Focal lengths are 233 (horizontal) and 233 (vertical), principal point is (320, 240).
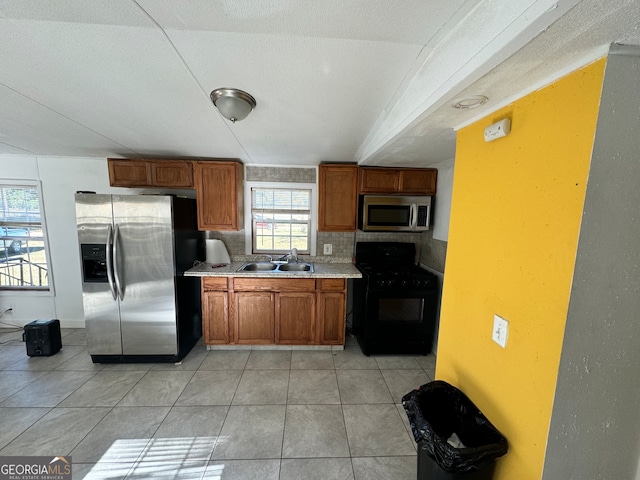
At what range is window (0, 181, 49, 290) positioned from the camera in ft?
9.75

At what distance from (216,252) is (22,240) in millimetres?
2527

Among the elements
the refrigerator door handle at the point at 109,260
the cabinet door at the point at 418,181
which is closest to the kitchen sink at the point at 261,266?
the refrigerator door handle at the point at 109,260

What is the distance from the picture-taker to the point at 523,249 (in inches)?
37.8

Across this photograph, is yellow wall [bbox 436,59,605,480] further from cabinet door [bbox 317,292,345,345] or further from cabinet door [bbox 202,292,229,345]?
cabinet door [bbox 202,292,229,345]

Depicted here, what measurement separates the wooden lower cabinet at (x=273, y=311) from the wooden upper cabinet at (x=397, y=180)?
1.20 meters

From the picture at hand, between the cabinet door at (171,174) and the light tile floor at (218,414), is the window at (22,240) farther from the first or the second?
the cabinet door at (171,174)

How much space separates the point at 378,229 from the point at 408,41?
206 cm

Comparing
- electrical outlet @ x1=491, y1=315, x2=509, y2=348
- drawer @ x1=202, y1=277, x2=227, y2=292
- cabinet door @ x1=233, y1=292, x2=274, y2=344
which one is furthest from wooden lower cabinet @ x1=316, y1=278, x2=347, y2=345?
electrical outlet @ x1=491, y1=315, x2=509, y2=348

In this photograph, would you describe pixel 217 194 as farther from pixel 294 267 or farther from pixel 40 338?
pixel 40 338

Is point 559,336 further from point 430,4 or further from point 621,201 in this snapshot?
point 430,4

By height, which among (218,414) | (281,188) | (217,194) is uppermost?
(281,188)

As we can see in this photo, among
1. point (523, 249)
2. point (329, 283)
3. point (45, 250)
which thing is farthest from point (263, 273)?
point (45, 250)

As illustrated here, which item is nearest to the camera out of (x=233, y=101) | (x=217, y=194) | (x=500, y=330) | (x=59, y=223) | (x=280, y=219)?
(x=500, y=330)

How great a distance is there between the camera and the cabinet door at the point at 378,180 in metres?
2.82
